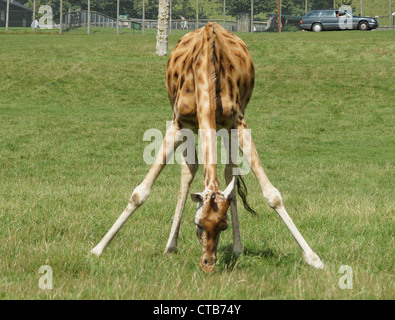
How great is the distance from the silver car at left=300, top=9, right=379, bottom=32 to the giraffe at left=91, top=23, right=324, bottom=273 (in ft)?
136

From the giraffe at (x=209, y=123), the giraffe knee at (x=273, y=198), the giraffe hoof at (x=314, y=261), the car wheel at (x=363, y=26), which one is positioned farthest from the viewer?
the car wheel at (x=363, y=26)

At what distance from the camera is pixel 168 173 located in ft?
45.3

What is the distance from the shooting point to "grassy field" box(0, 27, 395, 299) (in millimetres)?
4836

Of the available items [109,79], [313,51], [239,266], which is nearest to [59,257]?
[239,266]

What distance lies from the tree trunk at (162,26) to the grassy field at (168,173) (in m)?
0.60

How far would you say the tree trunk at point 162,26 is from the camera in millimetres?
27297

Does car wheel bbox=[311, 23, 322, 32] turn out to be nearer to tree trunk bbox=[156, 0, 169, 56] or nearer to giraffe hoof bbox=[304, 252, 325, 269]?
tree trunk bbox=[156, 0, 169, 56]

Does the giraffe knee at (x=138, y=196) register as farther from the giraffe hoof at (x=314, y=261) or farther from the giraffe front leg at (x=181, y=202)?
the giraffe hoof at (x=314, y=261)

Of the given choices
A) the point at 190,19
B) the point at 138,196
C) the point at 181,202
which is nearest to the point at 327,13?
the point at 190,19

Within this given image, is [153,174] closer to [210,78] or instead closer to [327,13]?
[210,78]

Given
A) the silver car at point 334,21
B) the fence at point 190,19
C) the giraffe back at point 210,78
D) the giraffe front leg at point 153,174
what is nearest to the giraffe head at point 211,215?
the giraffe back at point 210,78

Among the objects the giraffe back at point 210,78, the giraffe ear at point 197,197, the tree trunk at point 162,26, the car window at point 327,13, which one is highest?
the car window at point 327,13

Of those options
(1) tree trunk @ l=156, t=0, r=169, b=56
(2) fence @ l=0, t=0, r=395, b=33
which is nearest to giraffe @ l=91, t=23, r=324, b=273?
(1) tree trunk @ l=156, t=0, r=169, b=56

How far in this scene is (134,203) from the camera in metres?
5.64
